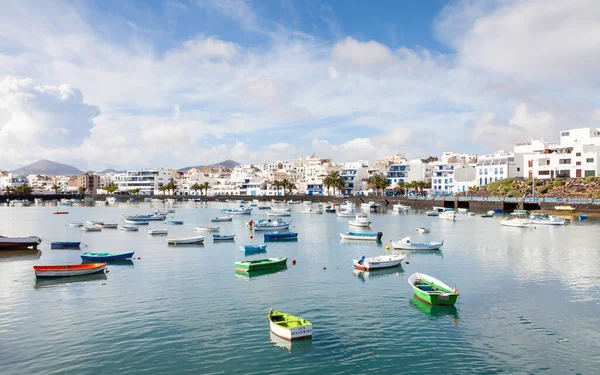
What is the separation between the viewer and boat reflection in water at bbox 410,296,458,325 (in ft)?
81.6

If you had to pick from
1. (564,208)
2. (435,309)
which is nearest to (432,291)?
(435,309)

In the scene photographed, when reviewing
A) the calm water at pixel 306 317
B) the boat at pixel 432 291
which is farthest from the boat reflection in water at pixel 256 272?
the boat at pixel 432 291

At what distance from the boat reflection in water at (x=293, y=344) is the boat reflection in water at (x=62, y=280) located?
18.9m

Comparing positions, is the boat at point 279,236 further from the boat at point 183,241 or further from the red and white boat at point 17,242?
the red and white boat at point 17,242

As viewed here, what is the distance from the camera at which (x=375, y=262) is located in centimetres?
3691

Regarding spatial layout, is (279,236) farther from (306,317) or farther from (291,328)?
(291,328)

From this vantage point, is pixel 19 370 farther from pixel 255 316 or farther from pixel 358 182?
pixel 358 182

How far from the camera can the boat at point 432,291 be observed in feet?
84.8

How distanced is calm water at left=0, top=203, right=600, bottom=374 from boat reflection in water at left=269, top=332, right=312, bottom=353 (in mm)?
117

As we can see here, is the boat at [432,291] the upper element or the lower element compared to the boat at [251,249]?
lower

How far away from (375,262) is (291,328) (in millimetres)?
17900

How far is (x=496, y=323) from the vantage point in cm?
2330

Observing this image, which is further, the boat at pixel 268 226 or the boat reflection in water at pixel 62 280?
the boat at pixel 268 226

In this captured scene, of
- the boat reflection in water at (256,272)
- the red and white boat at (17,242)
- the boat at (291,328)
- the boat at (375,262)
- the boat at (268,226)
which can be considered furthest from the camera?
the boat at (268,226)
